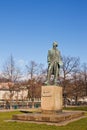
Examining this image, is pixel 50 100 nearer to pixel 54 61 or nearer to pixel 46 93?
pixel 46 93

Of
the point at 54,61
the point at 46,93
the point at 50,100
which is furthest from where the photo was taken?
the point at 54,61

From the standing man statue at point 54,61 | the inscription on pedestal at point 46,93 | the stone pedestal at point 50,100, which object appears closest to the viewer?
the stone pedestal at point 50,100

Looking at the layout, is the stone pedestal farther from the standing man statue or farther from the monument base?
the standing man statue

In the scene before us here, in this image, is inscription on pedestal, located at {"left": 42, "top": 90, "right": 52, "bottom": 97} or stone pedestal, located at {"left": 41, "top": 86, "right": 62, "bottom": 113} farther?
inscription on pedestal, located at {"left": 42, "top": 90, "right": 52, "bottom": 97}

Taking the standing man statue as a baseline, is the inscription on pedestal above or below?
below

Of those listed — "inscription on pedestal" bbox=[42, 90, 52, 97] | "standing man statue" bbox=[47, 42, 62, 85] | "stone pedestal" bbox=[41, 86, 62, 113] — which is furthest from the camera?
"standing man statue" bbox=[47, 42, 62, 85]

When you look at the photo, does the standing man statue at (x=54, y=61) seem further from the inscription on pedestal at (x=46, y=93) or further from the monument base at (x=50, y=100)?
the inscription on pedestal at (x=46, y=93)

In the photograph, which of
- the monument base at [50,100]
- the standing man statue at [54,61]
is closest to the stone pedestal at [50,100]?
the monument base at [50,100]

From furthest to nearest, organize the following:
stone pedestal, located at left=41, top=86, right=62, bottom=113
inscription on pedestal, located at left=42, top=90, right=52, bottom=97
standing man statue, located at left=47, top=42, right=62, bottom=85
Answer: standing man statue, located at left=47, top=42, right=62, bottom=85 → inscription on pedestal, located at left=42, top=90, right=52, bottom=97 → stone pedestal, located at left=41, top=86, right=62, bottom=113

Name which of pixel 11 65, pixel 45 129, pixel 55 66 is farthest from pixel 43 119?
pixel 11 65

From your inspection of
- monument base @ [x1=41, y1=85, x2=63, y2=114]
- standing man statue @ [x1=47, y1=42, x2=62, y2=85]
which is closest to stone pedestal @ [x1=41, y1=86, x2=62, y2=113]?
monument base @ [x1=41, y1=85, x2=63, y2=114]

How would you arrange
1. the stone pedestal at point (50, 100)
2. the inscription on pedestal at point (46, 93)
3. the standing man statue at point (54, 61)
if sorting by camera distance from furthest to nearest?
the standing man statue at point (54, 61) < the inscription on pedestal at point (46, 93) < the stone pedestal at point (50, 100)

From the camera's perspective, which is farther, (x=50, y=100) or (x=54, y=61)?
(x=54, y=61)

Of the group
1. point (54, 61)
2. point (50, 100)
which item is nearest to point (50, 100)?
point (50, 100)
